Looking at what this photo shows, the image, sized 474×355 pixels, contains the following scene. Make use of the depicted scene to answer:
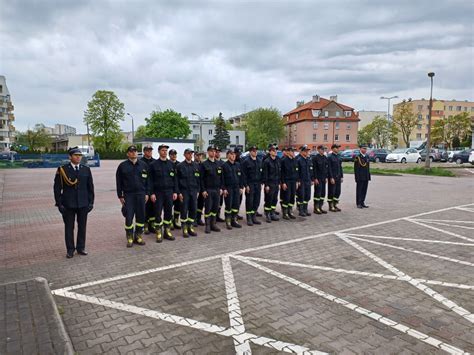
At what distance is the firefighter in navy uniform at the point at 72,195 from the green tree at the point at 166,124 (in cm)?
7490

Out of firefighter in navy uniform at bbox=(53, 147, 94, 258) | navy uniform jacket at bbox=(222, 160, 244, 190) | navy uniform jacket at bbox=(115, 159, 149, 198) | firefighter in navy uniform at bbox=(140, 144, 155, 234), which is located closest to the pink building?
navy uniform jacket at bbox=(222, 160, 244, 190)

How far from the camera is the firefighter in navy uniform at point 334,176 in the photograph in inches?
406

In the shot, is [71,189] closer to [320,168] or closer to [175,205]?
[175,205]

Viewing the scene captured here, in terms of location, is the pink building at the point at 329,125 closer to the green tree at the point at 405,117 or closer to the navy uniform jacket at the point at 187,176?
the green tree at the point at 405,117

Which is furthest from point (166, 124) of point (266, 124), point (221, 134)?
point (266, 124)

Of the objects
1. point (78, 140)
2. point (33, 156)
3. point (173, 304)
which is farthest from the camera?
point (78, 140)

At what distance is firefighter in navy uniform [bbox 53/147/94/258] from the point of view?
601cm

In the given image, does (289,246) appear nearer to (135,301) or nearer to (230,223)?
(230,223)

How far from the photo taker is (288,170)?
30.5 feet

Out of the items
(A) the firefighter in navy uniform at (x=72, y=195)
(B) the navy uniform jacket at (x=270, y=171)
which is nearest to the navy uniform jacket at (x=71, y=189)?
(A) the firefighter in navy uniform at (x=72, y=195)

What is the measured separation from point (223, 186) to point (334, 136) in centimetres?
6920

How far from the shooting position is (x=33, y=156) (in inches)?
1636

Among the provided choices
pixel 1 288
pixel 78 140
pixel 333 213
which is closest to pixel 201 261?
pixel 1 288

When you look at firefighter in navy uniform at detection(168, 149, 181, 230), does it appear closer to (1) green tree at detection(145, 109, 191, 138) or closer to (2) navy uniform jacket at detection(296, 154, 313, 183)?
(2) navy uniform jacket at detection(296, 154, 313, 183)
